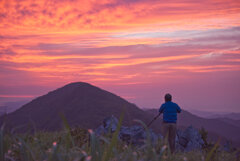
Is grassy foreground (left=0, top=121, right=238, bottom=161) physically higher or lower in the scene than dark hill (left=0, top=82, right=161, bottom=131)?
higher

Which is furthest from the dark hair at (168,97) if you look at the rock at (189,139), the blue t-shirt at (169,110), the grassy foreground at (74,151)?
the rock at (189,139)

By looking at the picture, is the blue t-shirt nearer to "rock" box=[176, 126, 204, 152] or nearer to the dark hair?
the dark hair

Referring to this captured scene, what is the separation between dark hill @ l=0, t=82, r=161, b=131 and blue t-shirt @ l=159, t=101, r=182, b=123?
2087 cm

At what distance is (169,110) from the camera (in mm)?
11977

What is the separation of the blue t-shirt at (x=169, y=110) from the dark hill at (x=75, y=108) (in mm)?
20871

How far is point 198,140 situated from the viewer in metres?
18.7

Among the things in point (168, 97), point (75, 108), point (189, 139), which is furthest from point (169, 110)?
point (75, 108)

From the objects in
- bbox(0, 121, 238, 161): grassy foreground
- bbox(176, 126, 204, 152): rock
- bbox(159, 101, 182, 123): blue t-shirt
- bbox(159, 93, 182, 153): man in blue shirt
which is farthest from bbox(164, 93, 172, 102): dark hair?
bbox(176, 126, 204, 152): rock

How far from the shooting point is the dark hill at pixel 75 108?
124 ft

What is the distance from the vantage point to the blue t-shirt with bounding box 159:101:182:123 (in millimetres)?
11984

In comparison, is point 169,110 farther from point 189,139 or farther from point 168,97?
point 189,139

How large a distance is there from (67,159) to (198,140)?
54.6ft

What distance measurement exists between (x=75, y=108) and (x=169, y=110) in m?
33.1

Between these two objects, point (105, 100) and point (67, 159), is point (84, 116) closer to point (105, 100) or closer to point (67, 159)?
point (105, 100)
